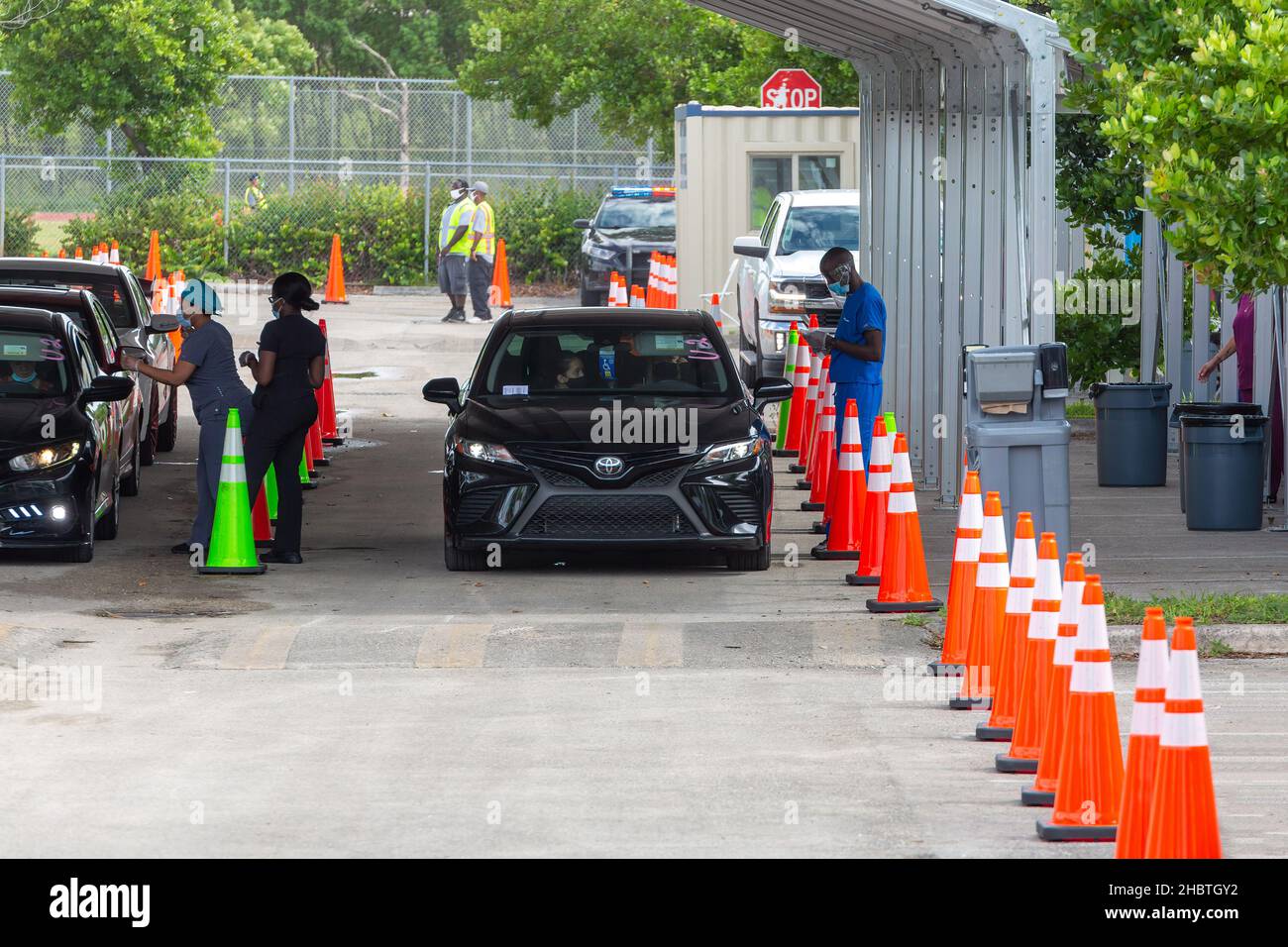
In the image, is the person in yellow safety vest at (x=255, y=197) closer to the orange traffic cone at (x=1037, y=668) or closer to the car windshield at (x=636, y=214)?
the car windshield at (x=636, y=214)

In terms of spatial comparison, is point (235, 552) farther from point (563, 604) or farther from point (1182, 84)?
point (1182, 84)

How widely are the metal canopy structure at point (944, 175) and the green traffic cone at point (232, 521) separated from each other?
4.77m

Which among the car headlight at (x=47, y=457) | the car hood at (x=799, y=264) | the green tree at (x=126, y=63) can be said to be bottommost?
the car headlight at (x=47, y=457)

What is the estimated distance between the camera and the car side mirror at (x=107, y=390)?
526 inches

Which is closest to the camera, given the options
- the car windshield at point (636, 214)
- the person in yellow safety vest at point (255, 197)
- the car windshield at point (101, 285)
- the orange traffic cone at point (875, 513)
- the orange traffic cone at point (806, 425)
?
the orange traffic cone at point (875, 513)

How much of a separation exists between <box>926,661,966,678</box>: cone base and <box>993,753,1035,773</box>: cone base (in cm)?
189

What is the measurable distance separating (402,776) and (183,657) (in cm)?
294

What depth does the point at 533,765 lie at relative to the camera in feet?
26.6

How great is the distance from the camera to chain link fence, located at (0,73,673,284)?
39125 millimetres

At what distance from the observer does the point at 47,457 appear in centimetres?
1289

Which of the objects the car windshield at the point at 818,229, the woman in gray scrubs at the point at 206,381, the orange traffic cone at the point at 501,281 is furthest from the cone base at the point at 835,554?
the orange traffic cone at the point at 501,281

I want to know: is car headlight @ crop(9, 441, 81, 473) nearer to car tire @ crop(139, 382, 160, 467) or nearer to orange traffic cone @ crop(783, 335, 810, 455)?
car tire @ crop(139, 382, 160, 467)

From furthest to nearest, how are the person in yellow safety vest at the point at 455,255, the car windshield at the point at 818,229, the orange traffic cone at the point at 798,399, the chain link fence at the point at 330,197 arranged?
the chain link fence at the point at 330,197 < the person in yellow safety vest at the point at 455,255 < the car windshield at the point at 818,229 < the orange traffic cone at the point at 798,399

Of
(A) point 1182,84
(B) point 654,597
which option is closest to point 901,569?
(B) point 654,597
